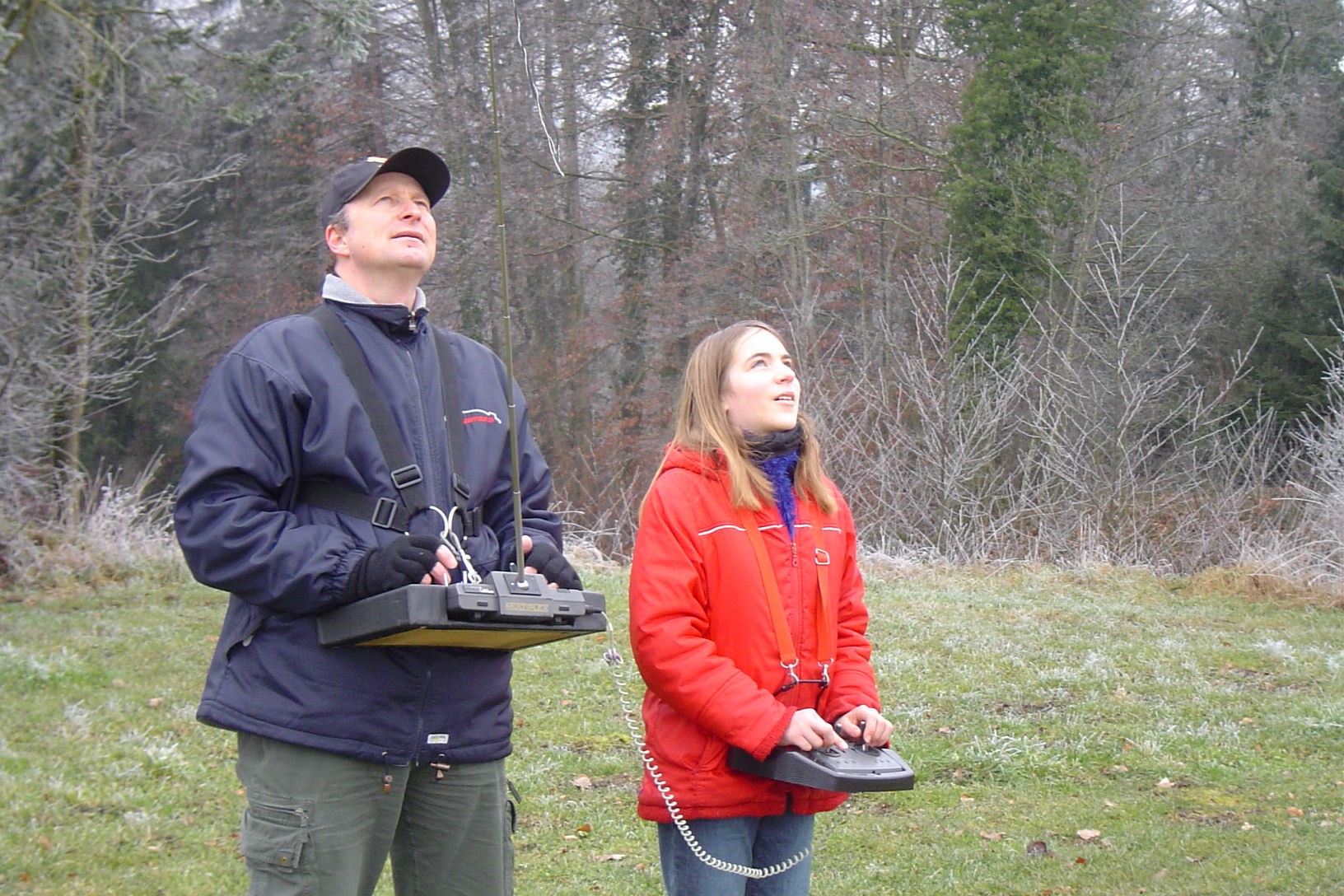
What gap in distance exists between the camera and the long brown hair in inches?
128

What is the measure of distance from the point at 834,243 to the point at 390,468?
72.4 ft

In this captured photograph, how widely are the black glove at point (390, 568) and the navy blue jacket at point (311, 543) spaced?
1.3 inches

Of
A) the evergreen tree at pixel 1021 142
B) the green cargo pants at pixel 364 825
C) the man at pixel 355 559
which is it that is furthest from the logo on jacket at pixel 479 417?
the evergreen tree at pixel 1021 142

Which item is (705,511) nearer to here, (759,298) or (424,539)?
(424,539)

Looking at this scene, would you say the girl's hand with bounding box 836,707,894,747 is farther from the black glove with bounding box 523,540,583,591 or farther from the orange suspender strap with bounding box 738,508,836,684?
the black glove with bounding box 523,540,583,591

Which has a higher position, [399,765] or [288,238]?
[288,238]

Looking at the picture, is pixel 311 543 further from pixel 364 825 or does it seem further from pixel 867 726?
pixel 867 726

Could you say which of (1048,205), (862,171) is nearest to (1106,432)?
(1048,205)

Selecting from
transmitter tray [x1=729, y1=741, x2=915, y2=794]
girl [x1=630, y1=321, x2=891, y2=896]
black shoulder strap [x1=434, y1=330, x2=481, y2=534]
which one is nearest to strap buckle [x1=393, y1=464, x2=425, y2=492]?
black shoulder strap [x1=434, y1=330, x2=481, y2=534]

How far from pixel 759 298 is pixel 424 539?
22141mm

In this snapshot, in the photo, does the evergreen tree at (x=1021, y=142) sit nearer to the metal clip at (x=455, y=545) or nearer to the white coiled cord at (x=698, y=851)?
the white coiled cord at (x=698, y=851)

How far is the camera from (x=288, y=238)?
27.9 metres

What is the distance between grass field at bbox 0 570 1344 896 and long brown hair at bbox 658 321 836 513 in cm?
240

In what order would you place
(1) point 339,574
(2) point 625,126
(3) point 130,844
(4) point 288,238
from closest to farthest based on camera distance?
(1) point 339,574 < (3) point 130,844 < (2) point 625,126 < (4) point 288,238
